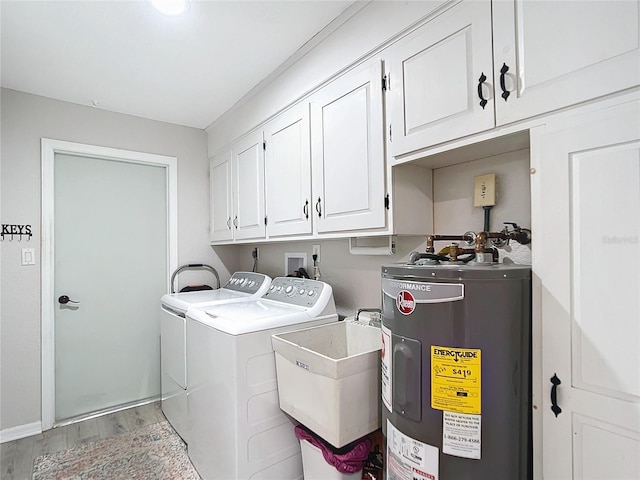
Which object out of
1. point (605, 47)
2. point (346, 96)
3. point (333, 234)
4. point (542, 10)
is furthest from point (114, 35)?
point (605, 47)

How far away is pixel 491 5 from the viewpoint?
1075 mm

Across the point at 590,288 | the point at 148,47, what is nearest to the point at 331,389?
the point at 590,288

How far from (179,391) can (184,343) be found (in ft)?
1.33

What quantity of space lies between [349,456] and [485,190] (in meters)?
1.30

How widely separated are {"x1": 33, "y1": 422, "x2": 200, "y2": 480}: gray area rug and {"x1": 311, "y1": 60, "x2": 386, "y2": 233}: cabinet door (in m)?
1.72

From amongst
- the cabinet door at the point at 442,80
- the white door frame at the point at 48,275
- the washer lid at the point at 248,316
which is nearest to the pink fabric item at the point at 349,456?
the washer lid at the point at 248,316

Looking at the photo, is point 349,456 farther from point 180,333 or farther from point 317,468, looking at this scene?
point 180,333

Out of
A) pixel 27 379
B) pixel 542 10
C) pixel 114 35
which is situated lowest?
pixel 27 379

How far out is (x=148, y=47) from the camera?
191 centimetres

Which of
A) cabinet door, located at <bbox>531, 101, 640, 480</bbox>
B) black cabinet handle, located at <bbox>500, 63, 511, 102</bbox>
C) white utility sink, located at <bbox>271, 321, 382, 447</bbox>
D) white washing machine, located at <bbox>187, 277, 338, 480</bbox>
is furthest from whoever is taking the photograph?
white washing machine, located at <bbox>187, 277, 338, 480</bbox>

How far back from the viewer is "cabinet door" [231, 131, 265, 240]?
2412mm

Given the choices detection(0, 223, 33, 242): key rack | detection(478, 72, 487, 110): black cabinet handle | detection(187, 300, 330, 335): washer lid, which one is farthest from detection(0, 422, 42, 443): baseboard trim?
detection(478, 72, 487, 110): black cabinet handle

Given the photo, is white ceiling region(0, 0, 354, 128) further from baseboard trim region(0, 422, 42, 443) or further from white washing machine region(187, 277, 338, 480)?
baseboard trim region(0, 422, 42, 443)

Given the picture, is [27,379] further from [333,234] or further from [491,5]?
[491,5]
